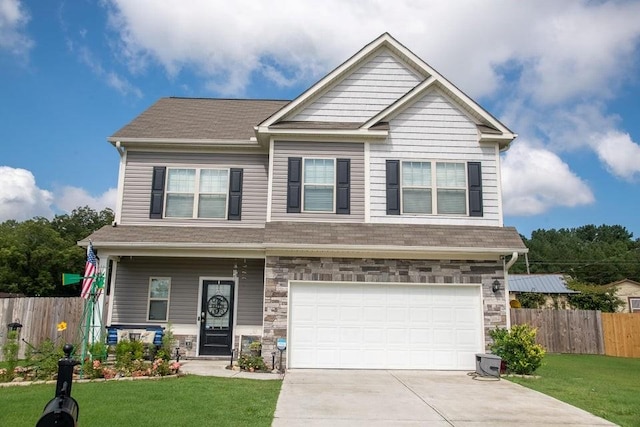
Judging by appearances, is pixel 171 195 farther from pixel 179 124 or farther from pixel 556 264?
pixel 556 264

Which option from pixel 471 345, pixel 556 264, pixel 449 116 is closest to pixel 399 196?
pixel 449 116

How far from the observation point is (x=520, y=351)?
11148mm

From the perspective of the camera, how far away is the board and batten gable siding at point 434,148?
12.6 metres

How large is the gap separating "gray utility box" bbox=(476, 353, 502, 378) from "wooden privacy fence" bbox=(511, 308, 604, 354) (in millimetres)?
8873

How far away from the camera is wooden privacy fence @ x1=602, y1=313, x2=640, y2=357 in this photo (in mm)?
18688

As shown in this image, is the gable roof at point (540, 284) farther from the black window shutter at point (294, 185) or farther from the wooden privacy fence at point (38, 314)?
the wooden privacy fence at point (38, 314)

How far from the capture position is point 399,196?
12.7m

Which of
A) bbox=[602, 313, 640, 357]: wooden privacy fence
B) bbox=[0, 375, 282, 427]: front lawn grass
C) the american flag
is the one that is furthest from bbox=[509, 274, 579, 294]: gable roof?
the american flag

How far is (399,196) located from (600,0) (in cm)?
686

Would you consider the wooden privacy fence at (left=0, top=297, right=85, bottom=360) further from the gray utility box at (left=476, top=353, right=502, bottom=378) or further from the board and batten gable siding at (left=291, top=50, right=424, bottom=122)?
the gray utility box at (left=476, top=353, right=502, bottom=378)

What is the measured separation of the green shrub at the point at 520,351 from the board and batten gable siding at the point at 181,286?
629 centimetres

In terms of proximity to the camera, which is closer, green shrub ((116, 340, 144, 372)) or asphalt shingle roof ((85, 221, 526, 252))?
green shrub ((116, 340, 144, 372))

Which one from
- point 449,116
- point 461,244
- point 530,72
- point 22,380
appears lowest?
point 22,380

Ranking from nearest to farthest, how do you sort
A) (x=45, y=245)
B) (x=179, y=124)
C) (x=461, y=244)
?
1. (x=461, y=244)
2. (x=179, y=124)
3. (x=45, y=245)
